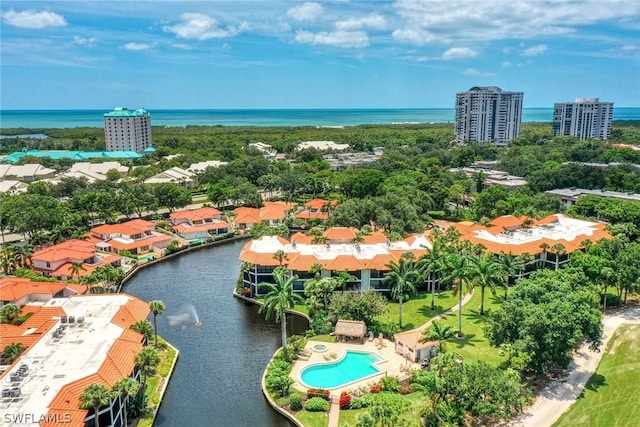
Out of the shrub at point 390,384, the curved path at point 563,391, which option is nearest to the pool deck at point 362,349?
the shrub at point 390,384

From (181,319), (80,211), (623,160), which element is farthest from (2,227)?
(623,160)

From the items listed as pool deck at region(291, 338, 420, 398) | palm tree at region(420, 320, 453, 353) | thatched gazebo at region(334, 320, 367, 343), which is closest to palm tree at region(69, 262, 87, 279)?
pool deck at region(291, 338, 420, 398)

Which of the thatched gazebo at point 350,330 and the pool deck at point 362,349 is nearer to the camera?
the pool deck at point 362,349

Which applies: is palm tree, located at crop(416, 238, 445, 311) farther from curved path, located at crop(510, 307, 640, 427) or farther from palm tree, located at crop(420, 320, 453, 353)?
curved path, located at crop(510, 307, 640, 427)

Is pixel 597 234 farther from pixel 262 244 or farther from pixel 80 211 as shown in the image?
pixel 80 211

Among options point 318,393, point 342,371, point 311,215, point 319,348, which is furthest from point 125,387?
point 311,215

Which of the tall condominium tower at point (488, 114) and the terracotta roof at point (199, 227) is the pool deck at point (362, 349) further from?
the tall condominium tower at point (488, 114)
